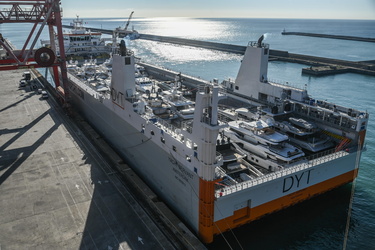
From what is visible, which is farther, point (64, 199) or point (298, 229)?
point (64, 199)

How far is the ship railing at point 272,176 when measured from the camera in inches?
625

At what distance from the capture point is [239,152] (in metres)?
20.5

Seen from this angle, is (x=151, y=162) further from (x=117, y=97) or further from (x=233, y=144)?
(x=117, y=97)

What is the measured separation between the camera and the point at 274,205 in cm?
1816

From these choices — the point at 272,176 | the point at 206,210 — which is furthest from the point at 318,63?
the point at 206,210

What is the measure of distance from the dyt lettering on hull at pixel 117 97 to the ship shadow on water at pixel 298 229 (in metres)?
12.8

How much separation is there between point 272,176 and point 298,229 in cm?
433

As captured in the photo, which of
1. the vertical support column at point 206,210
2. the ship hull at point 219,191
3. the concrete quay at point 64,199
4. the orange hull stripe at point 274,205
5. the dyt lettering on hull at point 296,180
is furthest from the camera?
the dyt lettering on hull at point 296,180

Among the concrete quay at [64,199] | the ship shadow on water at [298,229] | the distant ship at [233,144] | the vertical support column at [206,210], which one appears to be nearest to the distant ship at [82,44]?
the concrete quay at [64,199]

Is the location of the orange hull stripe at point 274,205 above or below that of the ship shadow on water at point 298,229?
above

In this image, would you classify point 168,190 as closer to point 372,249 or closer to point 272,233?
point 272,233

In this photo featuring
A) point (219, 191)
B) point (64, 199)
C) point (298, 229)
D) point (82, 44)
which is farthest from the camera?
point (82, 44)

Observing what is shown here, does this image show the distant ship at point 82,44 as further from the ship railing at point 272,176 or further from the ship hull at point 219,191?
the ship railing at point 272,176

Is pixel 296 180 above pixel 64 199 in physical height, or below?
above
